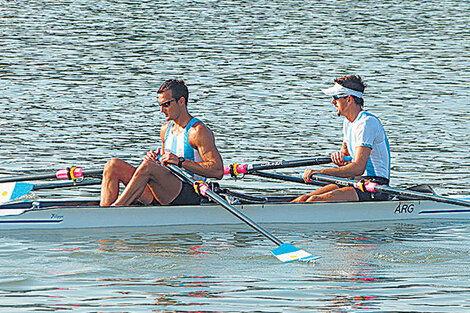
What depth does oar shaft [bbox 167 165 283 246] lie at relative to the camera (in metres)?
11.9

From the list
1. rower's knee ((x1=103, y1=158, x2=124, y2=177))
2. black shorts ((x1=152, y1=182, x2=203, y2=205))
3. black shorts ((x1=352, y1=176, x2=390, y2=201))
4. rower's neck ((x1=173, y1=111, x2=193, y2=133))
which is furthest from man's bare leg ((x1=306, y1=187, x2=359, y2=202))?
rower's knee ((x1=103, y1=158, x2=124, y2=177))

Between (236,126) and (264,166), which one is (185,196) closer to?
(264,166)

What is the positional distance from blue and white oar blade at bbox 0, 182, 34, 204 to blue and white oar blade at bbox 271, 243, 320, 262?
3.61 metres

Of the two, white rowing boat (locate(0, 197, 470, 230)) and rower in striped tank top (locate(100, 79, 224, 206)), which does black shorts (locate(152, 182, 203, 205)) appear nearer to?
rower in striped tank top (locate(100, 79, 224, 206))

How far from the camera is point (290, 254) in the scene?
11367mm

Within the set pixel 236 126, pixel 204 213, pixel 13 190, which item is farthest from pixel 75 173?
pixel 236 126

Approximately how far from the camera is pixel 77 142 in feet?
68.5

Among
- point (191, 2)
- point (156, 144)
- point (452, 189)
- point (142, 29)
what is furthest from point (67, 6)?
point (452, 189)

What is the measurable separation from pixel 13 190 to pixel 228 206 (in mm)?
2884

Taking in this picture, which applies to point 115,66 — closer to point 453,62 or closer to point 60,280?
point 453,62

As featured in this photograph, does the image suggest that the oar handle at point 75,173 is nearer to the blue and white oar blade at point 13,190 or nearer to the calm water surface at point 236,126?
the blue and white oar blade at point 13,190

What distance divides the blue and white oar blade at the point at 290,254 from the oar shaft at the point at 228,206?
18 centimetres

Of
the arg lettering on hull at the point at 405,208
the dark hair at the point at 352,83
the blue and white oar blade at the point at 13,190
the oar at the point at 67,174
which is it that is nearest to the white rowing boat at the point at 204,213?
the arg lettering on hull at the point at 405,208

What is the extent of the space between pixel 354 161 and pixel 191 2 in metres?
47.1
